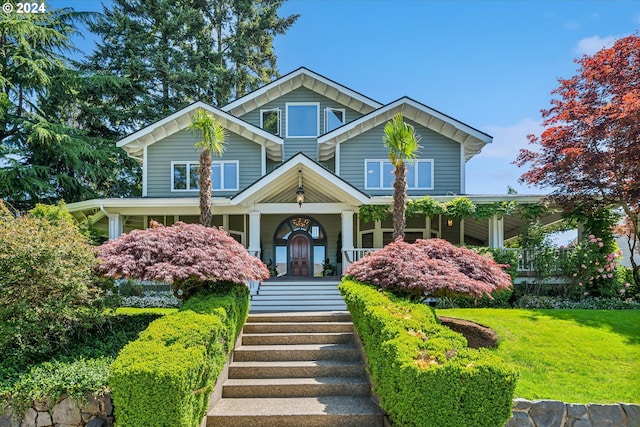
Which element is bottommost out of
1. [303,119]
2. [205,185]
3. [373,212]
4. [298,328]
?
[298,328]

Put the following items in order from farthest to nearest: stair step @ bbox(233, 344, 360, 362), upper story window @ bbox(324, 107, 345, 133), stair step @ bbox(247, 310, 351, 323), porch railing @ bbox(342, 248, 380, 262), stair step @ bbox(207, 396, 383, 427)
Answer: upper story window @ bbox(324, 107, 345, 133), porch railing @ bbox(342, 248, 380, 262), stair step @ bbox(247, 310, 351, 323), stair step @ bbox(233, 344, 360, 362), stair step @ bbox(207, 396, 383, 427)

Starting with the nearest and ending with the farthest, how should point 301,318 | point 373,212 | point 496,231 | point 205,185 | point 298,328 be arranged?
point 298,328, point 301,318, point 205,185, point 373,212, point 496,231

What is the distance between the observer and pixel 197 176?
16.9 m

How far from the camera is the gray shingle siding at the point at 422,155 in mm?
16781

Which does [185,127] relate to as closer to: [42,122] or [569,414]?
[42,122]

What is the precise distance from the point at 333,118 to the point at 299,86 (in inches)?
79.1

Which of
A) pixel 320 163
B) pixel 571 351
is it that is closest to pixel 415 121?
pixel 320 163

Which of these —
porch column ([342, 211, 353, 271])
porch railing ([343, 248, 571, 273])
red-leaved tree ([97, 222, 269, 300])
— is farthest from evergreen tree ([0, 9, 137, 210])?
red-leaved tree ([97, 222, 269, 300])

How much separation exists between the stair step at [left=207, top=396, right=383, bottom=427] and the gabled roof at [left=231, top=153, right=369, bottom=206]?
25.7ft

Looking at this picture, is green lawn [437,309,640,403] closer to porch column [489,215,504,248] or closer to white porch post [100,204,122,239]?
porch column [489,215,504,248]

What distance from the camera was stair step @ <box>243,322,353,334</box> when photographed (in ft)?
28.2

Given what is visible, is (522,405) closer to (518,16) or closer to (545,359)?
(545,359)

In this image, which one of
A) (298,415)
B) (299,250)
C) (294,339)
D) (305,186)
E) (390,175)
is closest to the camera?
(298,415)

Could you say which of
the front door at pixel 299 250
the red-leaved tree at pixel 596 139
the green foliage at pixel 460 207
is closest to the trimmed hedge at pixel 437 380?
the green foliage at pixel 460 207
